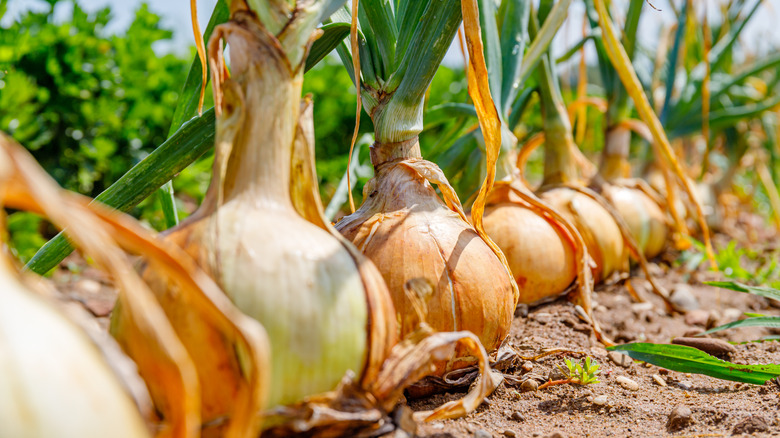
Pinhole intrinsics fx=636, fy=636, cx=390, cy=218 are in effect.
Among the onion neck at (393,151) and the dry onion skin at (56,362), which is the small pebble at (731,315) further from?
the dry onion skin at (56,362)

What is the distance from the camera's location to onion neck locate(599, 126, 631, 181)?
2.35 metres

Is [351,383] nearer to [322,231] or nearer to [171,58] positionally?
[322,231]

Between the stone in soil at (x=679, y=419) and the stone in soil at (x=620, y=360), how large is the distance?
11.6 inches

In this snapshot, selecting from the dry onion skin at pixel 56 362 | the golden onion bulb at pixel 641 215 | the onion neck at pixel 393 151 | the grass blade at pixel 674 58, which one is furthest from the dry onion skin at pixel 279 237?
the grass blade at pixel 674 58

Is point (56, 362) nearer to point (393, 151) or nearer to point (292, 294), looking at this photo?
point (292, 294)

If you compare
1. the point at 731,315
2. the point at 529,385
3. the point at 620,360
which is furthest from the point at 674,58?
the point at 529,385

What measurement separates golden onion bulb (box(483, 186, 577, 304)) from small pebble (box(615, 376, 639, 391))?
0.32 meters

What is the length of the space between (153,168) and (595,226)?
118cm

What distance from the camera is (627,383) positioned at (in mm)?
1120

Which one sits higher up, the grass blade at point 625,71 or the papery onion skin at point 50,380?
the grass blade at point 625,71

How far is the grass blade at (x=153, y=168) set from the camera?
39.3 inches

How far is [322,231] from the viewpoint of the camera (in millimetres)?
749

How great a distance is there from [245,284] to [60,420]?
215mm

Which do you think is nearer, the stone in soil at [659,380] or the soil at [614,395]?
the soil at [614,395]
